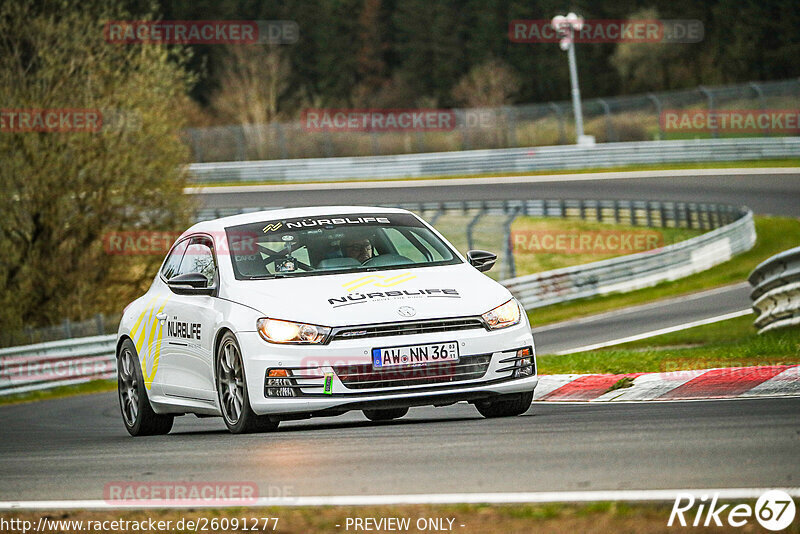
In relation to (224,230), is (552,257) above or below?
below

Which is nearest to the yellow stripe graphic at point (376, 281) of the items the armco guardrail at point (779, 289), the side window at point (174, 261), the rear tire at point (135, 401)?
the side window at point (174, 261)

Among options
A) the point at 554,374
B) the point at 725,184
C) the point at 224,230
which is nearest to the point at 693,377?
the point at 554,374

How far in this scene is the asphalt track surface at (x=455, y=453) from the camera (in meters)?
6.25

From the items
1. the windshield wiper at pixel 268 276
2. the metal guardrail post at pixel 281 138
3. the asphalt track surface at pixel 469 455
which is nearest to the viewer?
the asphalt track surface at pixel 469 455

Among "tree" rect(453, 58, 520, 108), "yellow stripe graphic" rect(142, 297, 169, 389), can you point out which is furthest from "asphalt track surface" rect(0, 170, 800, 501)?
"tree" rect(453, 58, 520, 108)

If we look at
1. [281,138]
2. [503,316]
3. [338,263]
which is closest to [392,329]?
[503,316]

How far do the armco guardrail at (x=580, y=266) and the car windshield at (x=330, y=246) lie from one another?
45.5 ft

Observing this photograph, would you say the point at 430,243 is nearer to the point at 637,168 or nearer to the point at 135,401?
the point at 135,401

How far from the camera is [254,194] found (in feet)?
173

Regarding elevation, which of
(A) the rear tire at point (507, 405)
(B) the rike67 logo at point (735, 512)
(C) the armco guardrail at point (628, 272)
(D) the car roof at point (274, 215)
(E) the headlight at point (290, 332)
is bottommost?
(C) the armco guardrail at point (628, 272)

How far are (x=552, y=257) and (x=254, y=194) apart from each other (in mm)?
18578

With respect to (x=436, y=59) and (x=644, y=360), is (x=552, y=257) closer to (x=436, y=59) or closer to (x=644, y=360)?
(x=644, y=360)

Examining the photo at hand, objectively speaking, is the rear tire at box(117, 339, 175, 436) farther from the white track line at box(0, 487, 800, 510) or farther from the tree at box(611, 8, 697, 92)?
the tree at box(611, 8, 697, 92)

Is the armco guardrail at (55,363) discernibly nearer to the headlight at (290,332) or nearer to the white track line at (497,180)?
the headlight at (290,332)
